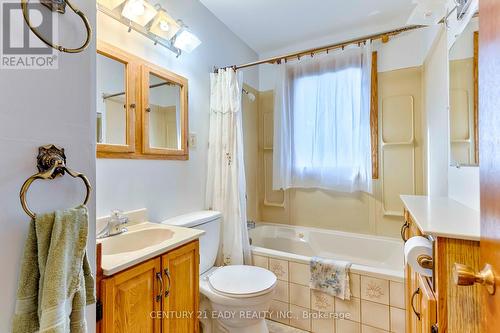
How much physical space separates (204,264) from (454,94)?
1.86 metres

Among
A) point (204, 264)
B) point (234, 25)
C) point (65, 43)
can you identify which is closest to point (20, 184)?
point (65, 43)

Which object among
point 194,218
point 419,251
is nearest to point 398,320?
point 419,251

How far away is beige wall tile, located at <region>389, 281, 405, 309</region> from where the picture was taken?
1.53 m

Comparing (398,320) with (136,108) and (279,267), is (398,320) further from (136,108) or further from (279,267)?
(136,108)

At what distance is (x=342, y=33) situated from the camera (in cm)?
251

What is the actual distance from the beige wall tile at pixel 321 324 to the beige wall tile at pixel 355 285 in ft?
0.89

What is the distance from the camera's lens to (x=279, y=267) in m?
1.93

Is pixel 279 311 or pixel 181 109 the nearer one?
pixel 181 109

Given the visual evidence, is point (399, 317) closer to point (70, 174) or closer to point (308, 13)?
point (70, 174)

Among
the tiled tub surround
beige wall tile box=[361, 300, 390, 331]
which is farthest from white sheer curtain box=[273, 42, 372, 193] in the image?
beige wall tile box=[361, 300, 390, 331]

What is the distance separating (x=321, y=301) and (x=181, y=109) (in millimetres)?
1776

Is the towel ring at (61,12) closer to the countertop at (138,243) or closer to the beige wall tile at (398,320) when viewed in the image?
the countertop at (138,243)

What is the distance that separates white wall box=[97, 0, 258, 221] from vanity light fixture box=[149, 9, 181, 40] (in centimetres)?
9

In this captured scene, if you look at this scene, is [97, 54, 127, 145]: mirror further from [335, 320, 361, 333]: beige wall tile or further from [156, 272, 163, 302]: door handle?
[335, 320, 361, 333]: beige wall tile
